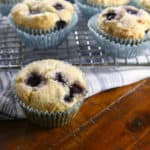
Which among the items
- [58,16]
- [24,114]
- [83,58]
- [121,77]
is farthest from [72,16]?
[24,114]

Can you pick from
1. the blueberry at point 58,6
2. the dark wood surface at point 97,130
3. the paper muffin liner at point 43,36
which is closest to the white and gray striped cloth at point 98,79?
the dark wood surface at point 97,130

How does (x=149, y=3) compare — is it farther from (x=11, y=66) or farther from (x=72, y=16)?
(x=11, y=66)

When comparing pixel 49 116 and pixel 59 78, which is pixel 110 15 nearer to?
pixel 59 78

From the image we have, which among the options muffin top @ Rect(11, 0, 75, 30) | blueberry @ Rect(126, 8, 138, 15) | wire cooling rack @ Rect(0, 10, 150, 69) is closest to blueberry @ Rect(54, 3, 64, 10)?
muffin top @ Rect(11, 0, 75, 30)

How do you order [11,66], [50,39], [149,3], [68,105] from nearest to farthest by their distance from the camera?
[68,105], [11,66], [50,39], [149,3]

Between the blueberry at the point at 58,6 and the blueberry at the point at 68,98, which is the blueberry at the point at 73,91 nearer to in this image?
the blueberry at the point at 68,98

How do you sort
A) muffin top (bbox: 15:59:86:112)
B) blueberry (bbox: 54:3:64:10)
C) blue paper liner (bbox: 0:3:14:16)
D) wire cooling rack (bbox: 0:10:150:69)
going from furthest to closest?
blue paper liner (bbox: 0:3:14:16)
blueberry (bbox: 54:3:64:10)
wire cooling rack (bbox: 0:10:150:69)
muffin top (bbox: 15:59:86:112)

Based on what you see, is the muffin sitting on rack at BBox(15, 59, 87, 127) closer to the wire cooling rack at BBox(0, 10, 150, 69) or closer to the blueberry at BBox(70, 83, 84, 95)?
the blueberry at BBox(70, 83, 84, 95)
